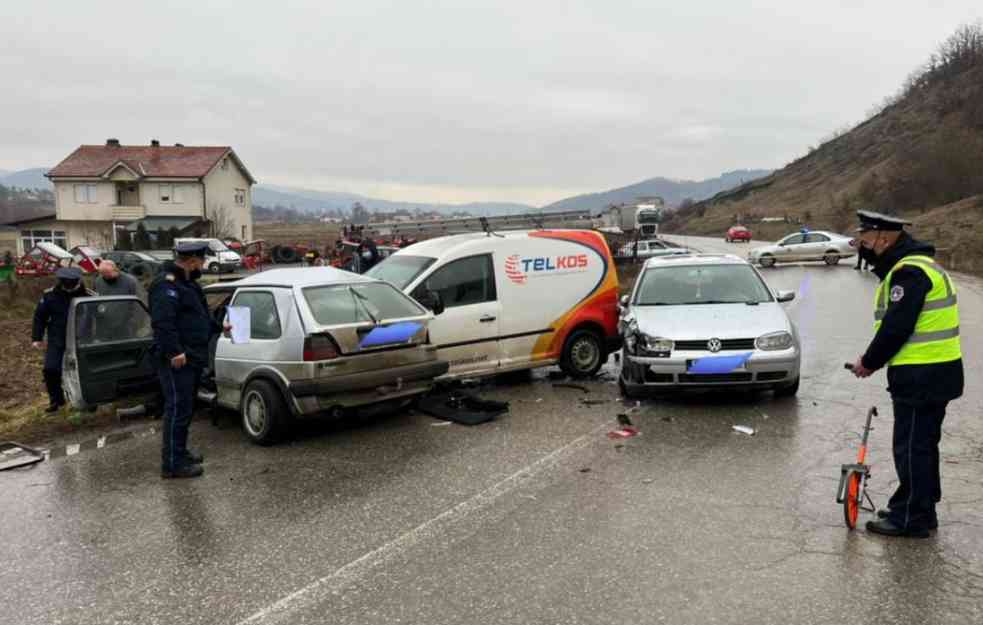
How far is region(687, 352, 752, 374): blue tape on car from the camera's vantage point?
7363 mm

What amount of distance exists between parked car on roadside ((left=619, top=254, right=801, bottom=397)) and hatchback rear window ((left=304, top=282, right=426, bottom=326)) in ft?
7.81

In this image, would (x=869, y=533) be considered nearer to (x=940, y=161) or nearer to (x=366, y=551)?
(x=366, y=551)

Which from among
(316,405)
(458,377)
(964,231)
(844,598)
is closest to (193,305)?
(316,405)

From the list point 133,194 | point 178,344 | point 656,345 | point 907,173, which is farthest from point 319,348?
point 907,173

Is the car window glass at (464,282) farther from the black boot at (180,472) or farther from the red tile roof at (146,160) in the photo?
the red tile roof at (146,160)

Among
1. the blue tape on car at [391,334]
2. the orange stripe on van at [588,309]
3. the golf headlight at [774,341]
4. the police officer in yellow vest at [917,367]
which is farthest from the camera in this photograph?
the orange stripe on van at [588,309]

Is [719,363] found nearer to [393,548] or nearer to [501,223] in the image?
[393,548]

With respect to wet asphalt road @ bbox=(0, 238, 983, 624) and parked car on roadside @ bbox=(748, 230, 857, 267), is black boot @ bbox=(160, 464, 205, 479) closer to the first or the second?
wet asphalt road @ bbox=(0, 238, 983, 624)

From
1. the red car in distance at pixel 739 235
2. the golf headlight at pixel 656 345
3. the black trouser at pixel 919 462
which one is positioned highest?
the red car in distance at pixel 739 235

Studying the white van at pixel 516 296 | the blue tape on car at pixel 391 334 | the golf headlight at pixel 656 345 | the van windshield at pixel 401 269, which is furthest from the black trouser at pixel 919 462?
the van windshield at pixel 401 269

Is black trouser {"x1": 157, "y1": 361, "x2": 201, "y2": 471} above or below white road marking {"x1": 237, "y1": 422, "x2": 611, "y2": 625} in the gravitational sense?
above

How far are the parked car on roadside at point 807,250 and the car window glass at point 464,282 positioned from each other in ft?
81.3

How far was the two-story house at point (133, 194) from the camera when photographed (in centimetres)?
5416

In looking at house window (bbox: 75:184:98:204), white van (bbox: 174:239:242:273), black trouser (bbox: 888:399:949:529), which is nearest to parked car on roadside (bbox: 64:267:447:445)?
black trouser (bbox: 888:399:949:529)
